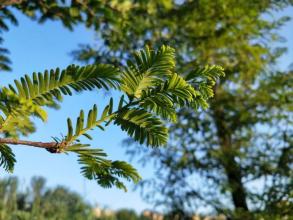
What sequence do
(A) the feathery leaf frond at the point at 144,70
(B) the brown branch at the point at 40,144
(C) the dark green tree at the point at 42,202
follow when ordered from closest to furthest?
(B) the brown branch at the point at 40,144 → (A) the feathery leaf frond at the point at 144,70 → (C) the dark green tree at the point at 42,202

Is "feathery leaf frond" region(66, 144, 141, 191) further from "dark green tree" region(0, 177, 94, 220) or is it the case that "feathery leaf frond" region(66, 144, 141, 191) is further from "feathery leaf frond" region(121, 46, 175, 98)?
"dark green tree" region(0, 177, 94, 220)

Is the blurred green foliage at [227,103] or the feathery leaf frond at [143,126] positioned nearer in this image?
the feathery leaf frond at [143,126]

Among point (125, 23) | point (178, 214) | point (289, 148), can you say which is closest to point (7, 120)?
point (125, 23)

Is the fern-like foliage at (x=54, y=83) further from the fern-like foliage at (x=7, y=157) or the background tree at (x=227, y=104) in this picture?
the background tree at (x=227, y=104)

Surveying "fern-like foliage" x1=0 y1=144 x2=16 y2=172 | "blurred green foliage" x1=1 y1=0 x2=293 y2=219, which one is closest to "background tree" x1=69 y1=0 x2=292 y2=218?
"blurred green foliage" x1=1 y1=0 x2=293 y2=219

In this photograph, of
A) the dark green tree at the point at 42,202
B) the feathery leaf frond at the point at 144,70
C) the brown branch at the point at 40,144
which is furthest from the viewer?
the dark green tree at the point at 42,202

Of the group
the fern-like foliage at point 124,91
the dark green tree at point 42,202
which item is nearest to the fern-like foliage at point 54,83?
the fern-like foliage at point 124,91

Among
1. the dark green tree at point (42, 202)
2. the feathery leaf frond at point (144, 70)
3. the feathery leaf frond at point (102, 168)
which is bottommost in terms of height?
the feathery leaf frond at point (102, 168)

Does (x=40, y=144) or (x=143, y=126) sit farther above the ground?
(x=143, y=126)

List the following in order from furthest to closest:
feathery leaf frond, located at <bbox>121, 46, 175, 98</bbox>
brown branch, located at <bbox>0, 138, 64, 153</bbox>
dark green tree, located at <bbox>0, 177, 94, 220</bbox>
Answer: dark green tree, located at <bbox>0, 177, 94, 220</bbox> → feathery leaf frond, located at <bbox>121, 46, 175, 98</bbox> → brown branch, located at <bbox>0, 138, 64, 153</bbox>

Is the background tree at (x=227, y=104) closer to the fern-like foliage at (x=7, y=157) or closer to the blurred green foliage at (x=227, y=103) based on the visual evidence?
the blurred green foliage at (x=227, y=103)

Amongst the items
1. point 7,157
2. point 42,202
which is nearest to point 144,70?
point 7,157

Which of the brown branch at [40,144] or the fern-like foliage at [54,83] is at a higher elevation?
the fern-like foliage at [54,83]

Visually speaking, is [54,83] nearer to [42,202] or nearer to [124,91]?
[124,91]
